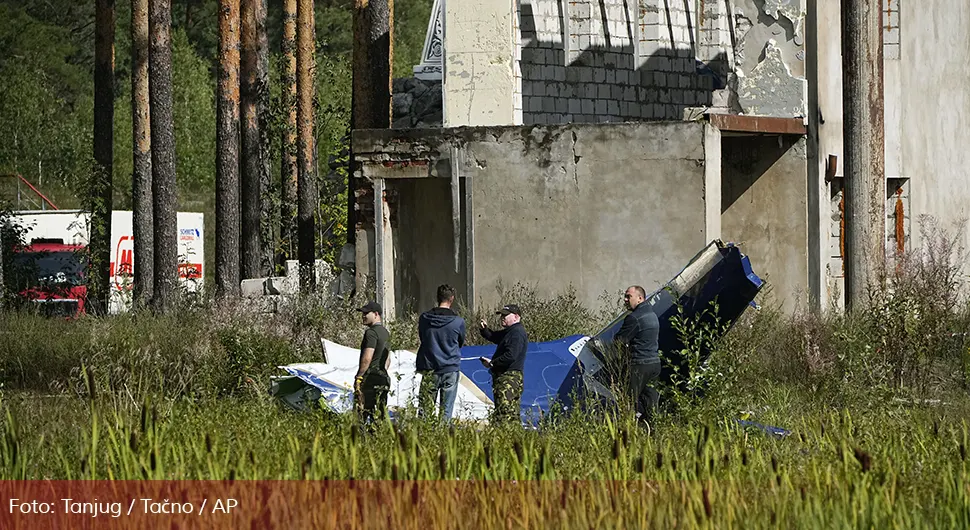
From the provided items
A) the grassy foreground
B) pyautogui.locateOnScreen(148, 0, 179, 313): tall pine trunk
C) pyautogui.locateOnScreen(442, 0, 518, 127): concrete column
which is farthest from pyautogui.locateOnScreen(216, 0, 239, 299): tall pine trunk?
the grassy foreground

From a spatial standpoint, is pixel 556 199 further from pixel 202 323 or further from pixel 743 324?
pixel 202 323

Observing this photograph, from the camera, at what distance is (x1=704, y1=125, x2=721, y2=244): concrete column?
16.5 m

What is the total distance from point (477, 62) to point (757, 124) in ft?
12.2

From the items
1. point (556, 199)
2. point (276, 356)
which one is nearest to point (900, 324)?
point (556, 199)

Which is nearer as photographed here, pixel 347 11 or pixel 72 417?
pixel 72 417

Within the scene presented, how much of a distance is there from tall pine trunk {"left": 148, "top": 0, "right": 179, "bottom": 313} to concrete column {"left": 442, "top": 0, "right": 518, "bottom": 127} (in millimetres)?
6519

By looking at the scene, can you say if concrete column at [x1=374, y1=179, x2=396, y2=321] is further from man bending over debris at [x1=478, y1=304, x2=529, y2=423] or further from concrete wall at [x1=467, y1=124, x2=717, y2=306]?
man bending over debris at [x1=478, y1=304, x2=529, y2=423]

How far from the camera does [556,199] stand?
17.2 m

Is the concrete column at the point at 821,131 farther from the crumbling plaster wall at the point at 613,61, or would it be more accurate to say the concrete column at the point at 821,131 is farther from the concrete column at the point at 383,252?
the concrete column at the point at 383,252

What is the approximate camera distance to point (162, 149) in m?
22.9

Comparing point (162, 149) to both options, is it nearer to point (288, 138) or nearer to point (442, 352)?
point (288, 138)

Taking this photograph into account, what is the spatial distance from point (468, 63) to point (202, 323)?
191 inches

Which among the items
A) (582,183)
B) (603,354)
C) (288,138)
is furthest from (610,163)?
(288,138)

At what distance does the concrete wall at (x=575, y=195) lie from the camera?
16688 mm
